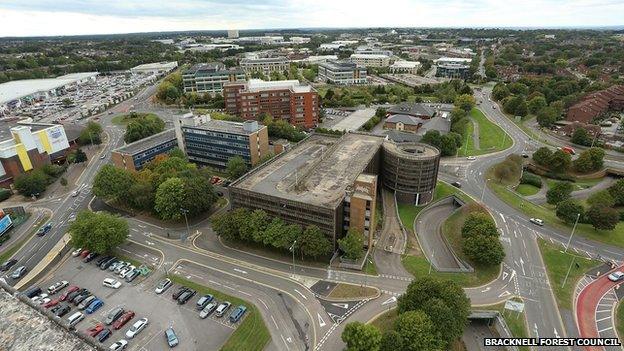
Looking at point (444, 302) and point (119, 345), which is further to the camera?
point (119, 345)

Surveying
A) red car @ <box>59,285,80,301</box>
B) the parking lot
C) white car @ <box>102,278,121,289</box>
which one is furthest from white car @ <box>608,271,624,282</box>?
red car @ <box>59,285,80,301</box>

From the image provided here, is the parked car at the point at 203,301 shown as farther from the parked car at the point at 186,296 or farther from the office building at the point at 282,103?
the office building at the point at 282,103

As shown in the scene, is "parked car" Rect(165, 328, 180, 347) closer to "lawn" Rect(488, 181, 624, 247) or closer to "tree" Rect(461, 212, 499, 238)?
"tree" Rect(461, 212, 499, 238)

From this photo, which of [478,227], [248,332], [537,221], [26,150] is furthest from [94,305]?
[537,221]

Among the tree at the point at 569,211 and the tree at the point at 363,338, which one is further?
the tree at the point at 569,211

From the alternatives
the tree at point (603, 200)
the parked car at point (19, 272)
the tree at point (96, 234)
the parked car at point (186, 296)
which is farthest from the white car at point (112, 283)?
the tree at point (603, 200)

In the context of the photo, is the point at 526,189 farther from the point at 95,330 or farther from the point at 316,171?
the point at 95,330

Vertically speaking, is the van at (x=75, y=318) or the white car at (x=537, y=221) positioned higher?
the van at (x=75, y=318)
